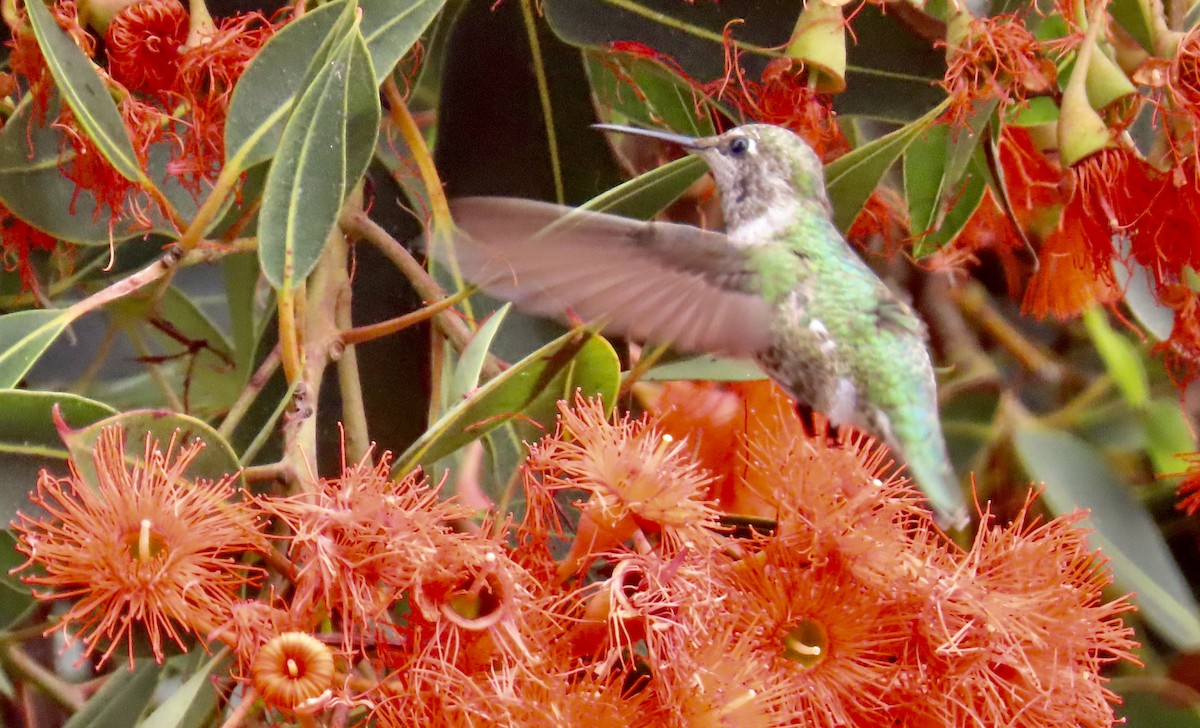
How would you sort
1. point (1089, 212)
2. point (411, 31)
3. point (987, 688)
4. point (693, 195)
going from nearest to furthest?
point (987, 688)
point (411, 31)
point (1089, 212)
point (693, 195)

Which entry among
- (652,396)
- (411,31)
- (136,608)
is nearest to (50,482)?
(136,608)

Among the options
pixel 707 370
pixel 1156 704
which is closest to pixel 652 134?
pixel 707 370

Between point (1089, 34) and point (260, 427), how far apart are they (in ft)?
2.40

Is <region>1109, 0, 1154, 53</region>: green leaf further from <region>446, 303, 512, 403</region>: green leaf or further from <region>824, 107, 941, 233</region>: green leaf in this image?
<region>446, 303, 512, 403</region>: green leaf

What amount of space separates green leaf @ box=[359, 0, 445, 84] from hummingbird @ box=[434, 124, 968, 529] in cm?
13

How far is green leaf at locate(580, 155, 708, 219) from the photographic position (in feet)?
3.20

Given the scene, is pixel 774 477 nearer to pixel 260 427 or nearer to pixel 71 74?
pixel 260 427

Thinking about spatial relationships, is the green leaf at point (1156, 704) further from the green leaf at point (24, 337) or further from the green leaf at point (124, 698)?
the green leaf at point (24, 337)

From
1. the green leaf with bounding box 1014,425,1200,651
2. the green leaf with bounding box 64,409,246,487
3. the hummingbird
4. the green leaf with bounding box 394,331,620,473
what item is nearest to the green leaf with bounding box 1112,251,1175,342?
the hummingbird

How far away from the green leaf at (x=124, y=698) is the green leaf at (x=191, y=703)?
0.62ft

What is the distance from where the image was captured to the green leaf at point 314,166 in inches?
34.8

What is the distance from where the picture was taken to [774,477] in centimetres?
89

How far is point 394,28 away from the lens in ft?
3.22

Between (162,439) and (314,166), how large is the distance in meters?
0.22
